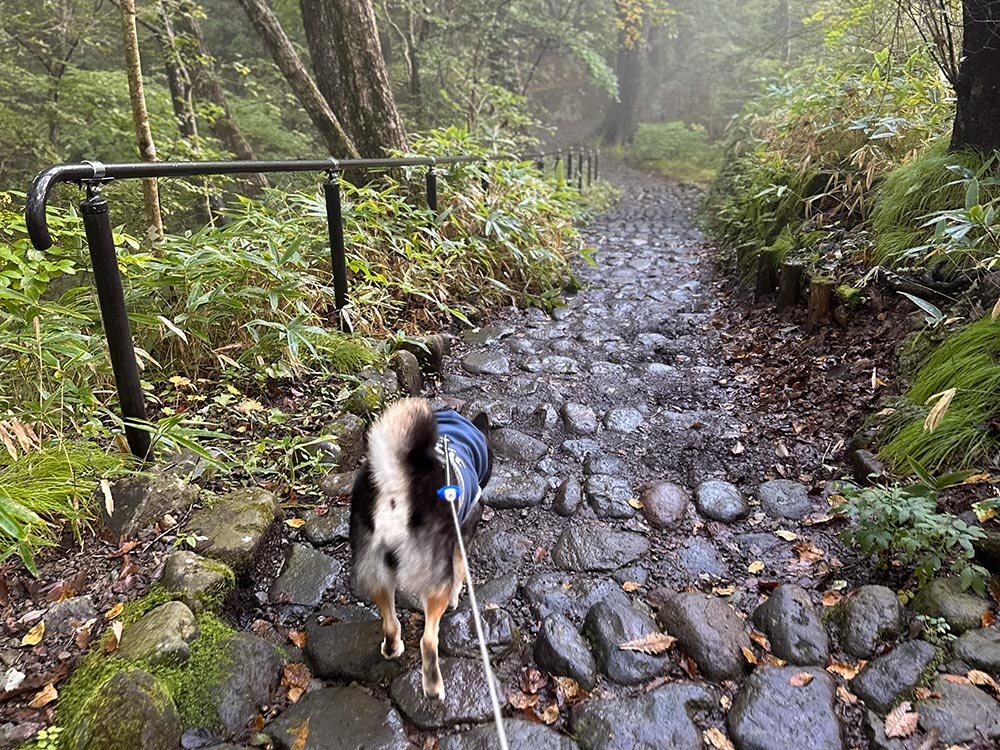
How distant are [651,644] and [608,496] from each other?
91 cm

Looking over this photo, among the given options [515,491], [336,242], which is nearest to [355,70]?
[336,242]

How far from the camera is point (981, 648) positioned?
5.69 feet

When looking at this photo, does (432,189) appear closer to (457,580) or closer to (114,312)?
(114,312)

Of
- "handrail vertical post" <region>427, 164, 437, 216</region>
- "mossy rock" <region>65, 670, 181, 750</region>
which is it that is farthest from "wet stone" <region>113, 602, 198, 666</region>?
"handrail vertical post" <region>427, 164, 437, 216</region>

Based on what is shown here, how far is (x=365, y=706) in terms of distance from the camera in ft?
5.76

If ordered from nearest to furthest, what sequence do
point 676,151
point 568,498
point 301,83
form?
point 568,498
point 301,83
point 676,151

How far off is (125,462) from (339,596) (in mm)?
933

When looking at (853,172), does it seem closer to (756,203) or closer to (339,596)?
(756,203)

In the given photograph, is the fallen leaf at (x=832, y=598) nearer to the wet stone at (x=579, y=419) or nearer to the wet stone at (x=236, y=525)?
the wet stone at (x=579, y=419)

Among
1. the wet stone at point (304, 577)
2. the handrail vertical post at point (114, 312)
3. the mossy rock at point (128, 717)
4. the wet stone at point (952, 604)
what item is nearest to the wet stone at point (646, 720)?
the wet stone at point (952, 604)

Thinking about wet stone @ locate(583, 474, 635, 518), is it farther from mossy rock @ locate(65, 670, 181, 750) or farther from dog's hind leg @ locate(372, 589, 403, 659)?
mossy rock @ locate(65, 670, 181, 750)

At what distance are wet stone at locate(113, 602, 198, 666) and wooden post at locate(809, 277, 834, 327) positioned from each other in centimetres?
389

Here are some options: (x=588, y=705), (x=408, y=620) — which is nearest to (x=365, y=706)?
(x=408, y=620)

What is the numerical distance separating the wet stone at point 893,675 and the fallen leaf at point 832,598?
248mm
